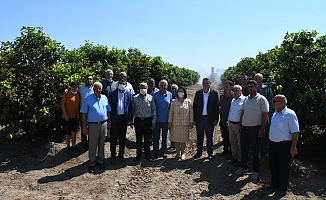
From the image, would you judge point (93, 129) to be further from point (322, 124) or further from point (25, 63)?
point (322, 124)

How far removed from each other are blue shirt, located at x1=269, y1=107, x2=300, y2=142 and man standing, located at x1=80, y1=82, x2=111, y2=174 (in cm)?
340

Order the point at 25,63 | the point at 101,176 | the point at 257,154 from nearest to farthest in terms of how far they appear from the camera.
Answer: the point at 257,154, the point at 101,176, the point at 25,63

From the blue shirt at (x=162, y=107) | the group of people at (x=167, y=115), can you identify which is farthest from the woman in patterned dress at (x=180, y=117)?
the blue shirt at (x=162, y=107)

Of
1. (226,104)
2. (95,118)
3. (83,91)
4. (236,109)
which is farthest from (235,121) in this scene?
Answer: (83,91)

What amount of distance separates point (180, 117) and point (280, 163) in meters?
2.46

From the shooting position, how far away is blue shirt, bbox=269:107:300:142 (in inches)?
184

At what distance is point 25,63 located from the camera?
757 centimetres

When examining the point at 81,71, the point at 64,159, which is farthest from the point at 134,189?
the point at 81,71

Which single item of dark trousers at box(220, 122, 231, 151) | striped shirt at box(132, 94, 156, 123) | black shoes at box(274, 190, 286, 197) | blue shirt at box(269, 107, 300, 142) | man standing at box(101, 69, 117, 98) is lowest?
black shoes at box(274, 190, 286, 197)

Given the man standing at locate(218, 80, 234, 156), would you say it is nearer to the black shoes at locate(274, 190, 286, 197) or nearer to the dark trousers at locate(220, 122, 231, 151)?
the dark trousers at locate(220, 122, 231, 151)

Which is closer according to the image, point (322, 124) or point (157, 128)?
point (322, 124)

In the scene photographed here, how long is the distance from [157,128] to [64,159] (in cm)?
239

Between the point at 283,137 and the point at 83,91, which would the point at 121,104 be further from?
the point at 283,137

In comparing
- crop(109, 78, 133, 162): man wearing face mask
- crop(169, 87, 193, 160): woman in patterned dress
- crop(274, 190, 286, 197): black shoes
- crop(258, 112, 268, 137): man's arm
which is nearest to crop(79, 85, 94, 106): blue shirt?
crop(109, 78, 133, 162): man wearing face mask
